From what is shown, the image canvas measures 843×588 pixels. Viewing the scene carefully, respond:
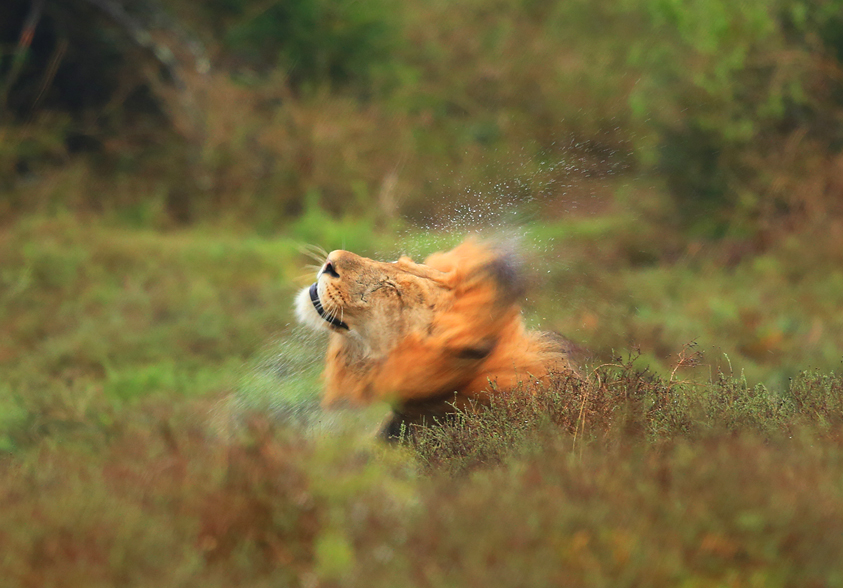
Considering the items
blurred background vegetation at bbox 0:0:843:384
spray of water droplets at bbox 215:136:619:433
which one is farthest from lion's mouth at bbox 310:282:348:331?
blurred background vegetation at bbox 0:0:843:384

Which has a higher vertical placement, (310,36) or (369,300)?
(310,36)

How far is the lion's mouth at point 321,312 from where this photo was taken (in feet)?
12.4

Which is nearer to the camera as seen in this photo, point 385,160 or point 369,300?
point 369,300

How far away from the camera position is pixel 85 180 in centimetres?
1202

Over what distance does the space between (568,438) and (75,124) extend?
11.0 metres

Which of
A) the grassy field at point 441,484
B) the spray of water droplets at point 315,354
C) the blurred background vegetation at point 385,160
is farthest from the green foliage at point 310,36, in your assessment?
the spray of water droplets at point 315,354

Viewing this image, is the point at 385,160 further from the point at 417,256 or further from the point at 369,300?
the point at 369,300

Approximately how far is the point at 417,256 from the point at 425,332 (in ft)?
3.90

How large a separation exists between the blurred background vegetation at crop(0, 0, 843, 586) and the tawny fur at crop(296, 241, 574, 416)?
0.28 meters

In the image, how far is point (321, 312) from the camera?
150 inches

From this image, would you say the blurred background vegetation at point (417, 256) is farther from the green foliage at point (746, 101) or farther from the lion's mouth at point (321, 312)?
the lion's mouth at point (321, 312)

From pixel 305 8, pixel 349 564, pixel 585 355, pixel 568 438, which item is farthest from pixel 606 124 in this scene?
pixel 349 564

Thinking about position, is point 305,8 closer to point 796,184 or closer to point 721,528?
point 796,184

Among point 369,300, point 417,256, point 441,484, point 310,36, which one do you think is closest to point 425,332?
point 369,300
